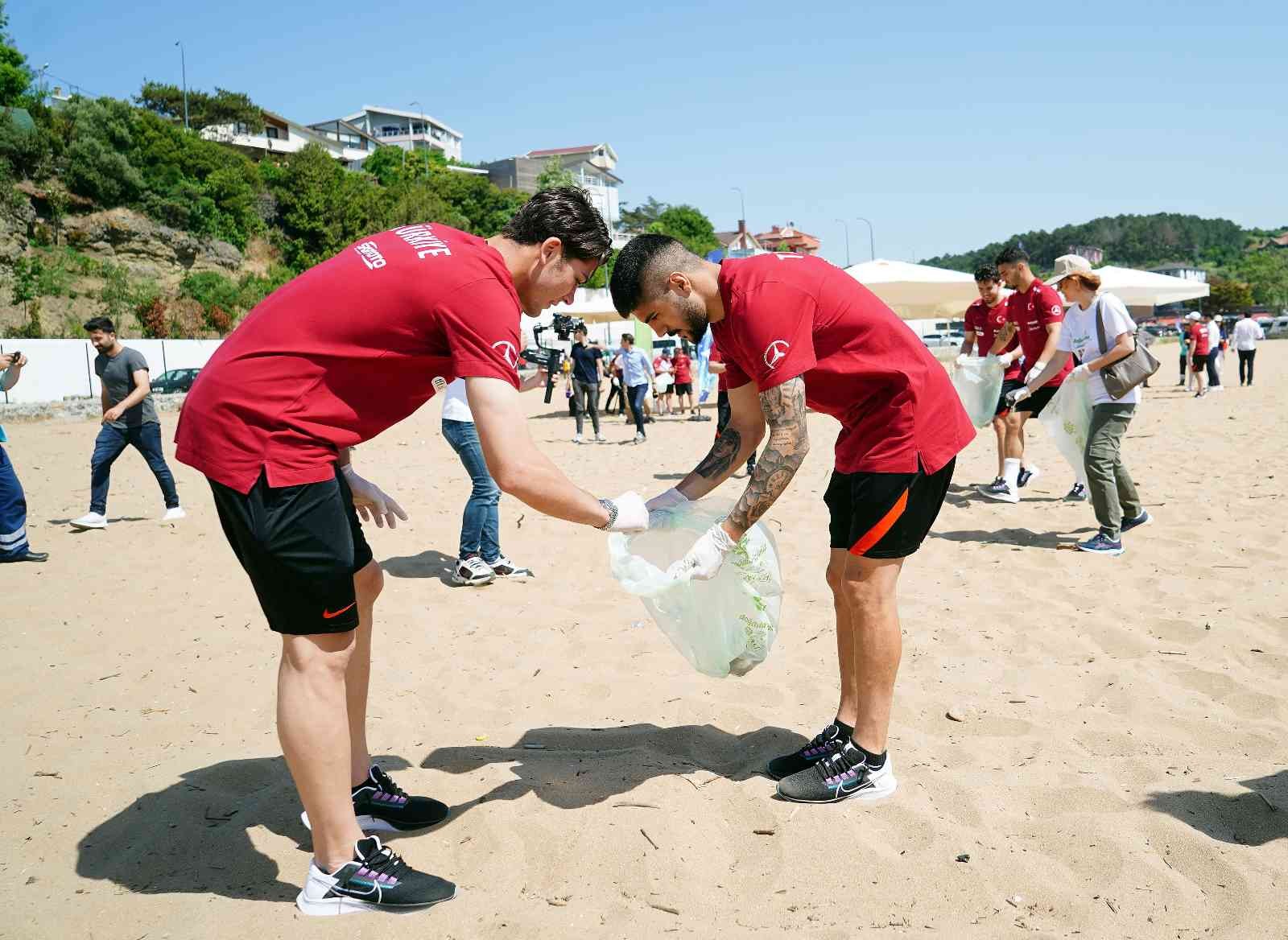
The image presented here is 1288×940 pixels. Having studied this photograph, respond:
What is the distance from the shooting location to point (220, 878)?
2.54 m

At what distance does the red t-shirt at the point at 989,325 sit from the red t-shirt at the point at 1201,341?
11119mm

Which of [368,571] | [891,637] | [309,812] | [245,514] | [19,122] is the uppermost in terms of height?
[19,122]

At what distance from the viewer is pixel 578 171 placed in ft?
332

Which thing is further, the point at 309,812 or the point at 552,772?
the point at 552,772

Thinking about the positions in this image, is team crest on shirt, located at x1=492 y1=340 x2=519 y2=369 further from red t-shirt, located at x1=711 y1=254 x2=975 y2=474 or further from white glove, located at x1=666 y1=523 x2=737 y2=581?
white glove, located at x1=666 y1=523 x2=737 y2=581

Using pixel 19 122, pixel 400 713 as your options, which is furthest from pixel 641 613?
pixel 19 122

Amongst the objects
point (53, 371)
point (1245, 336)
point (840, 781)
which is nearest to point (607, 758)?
point (840, 781)

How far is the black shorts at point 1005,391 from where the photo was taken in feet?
24.8

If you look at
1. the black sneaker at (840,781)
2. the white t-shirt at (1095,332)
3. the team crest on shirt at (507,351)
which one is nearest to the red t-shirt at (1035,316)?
the white t-shirt at (1095,332)

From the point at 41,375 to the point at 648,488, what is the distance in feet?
72.7

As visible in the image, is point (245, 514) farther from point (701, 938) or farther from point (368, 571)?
point (701, 938)

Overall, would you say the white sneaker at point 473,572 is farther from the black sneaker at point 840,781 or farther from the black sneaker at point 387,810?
the black sneaker at point 840,781

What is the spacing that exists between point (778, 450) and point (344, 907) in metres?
1.67

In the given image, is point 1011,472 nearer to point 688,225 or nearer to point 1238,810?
point 1238,810
